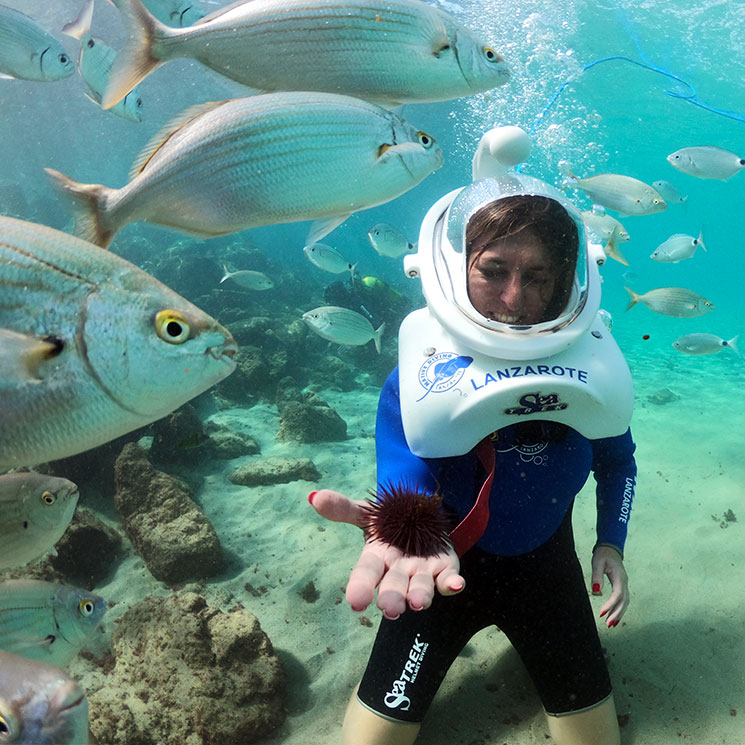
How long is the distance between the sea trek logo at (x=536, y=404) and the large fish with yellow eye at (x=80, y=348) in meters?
1.35

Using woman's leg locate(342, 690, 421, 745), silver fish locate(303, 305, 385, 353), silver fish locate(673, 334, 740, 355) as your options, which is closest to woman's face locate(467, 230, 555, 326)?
woman's leg locate(342, 690, 421, 745)

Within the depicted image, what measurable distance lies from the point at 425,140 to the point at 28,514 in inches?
73.1

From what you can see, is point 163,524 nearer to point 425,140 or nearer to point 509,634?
point 509,634

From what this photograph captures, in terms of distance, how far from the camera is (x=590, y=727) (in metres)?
2.36

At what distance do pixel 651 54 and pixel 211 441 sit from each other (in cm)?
2691

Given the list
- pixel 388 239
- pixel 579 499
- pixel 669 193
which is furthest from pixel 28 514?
pixel 669 193

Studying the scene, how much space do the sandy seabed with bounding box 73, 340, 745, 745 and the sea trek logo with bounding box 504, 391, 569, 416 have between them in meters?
1.89

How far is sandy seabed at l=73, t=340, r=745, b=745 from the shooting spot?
8.67ft

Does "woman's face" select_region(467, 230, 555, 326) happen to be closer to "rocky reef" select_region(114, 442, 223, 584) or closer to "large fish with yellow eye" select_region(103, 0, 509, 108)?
"large fish with yellow eye" select_region(103, 0, 509, 108)

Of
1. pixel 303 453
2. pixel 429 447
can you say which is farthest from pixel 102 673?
pixel 303 453

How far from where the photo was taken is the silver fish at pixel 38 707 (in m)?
0.97

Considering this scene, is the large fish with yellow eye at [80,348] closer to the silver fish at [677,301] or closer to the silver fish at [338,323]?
the silver fish at [338,323]

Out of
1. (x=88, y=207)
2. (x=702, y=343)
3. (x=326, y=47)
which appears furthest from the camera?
(x=702, y=343)

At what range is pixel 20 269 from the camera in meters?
0.89
